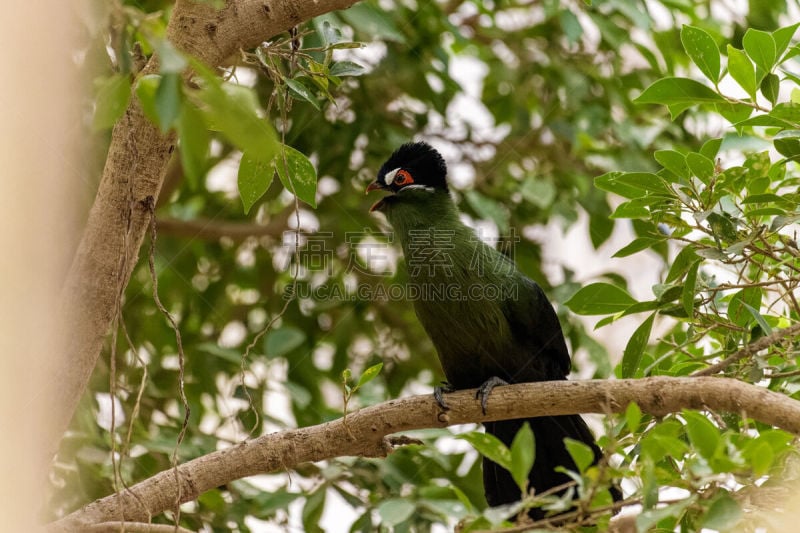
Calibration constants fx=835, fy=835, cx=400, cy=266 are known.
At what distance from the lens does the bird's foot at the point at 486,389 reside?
2.70 metres

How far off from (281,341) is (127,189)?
61.8 inches

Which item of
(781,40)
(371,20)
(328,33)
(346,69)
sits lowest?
(781,40)

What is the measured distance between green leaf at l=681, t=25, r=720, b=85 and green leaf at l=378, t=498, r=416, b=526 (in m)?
1.48

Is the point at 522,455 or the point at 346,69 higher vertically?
the point at 346,69

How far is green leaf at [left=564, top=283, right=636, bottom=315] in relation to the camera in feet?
8.38

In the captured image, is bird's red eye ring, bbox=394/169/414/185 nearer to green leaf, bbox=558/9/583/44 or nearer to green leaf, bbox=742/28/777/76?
green leaf, bbox=558/9/583/44

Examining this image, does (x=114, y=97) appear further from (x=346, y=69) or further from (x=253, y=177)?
(x=346, y=69)

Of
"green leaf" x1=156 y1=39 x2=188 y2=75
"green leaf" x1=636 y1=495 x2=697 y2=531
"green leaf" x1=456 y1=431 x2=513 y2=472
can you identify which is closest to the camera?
"green leaf" x1=156 y1=39 x2=188 y2=75

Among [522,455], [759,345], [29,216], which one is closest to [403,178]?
[759,345]

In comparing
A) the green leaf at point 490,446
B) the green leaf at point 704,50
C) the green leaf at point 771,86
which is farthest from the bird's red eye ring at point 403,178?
the green leaf at point 490,446

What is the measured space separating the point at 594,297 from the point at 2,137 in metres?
1.73

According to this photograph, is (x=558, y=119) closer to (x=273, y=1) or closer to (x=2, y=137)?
(x=273, y=1)

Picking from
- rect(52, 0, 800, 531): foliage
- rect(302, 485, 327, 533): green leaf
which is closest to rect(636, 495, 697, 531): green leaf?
rect(52, 0, 800, 531): foliage

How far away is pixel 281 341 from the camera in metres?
3.72
